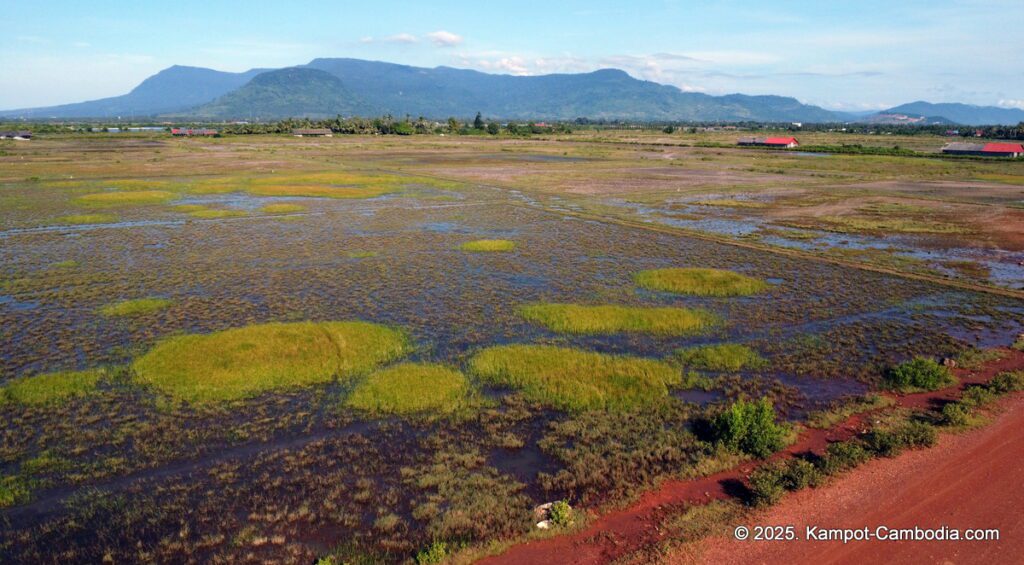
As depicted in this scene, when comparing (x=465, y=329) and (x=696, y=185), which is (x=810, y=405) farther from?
(x=696, y=185)

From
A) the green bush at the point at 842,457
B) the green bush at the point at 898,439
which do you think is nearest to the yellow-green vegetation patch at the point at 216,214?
the green bush at the point at 842,457

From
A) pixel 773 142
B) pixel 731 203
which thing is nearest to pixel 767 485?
pixel 731 203

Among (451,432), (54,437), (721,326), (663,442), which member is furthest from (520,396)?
(54,437)

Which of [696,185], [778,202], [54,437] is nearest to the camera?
[54,437]

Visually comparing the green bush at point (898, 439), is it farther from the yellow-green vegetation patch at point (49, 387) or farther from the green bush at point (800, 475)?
the yellow-green vegetation patch at point (49, 387)

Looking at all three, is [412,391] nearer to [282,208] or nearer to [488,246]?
[488,246]
